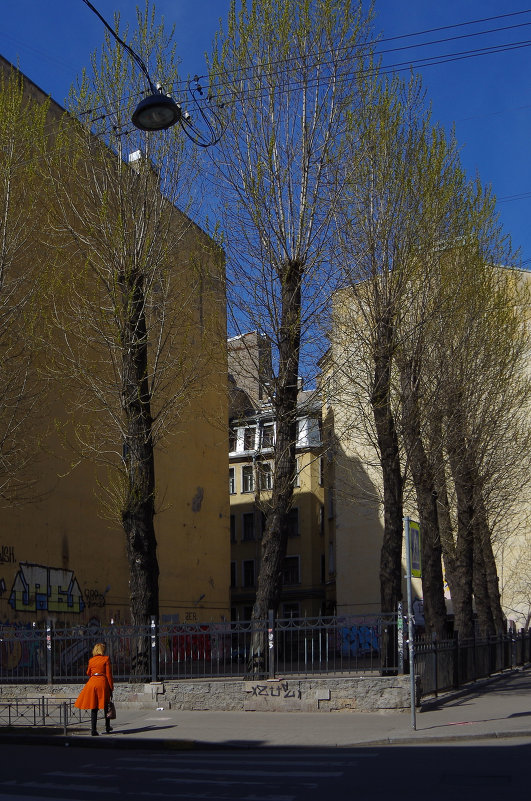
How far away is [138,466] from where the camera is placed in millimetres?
18250

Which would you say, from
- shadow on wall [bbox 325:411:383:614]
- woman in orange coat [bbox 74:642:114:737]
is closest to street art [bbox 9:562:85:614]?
woman in orange coat [bbox 74:642:114:737]

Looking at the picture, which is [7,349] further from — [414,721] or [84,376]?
[414,721]

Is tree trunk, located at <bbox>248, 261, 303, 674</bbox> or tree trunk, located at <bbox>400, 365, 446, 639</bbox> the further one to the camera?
tree trunk, located at <bbox>400, 365, 446, 639</bbox>

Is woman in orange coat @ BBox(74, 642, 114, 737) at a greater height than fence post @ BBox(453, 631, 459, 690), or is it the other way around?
woman in orange coat @ BBox(74, 642, 114, 737)

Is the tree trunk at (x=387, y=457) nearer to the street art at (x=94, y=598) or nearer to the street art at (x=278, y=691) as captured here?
the street art at (x=278, y=691)

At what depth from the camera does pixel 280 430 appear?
695 inches

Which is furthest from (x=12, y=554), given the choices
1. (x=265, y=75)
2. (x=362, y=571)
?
(x=362, y=571)

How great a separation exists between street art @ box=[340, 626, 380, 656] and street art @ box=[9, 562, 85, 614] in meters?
11.1

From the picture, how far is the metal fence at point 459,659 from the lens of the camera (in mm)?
17500

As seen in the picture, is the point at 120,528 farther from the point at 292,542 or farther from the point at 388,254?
the point at 292,542

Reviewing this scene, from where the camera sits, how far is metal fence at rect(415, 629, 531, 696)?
57.4ft

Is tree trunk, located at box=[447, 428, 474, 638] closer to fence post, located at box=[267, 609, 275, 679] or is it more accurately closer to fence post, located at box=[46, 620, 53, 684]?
fence post, located at box=[267, 609, 275, 679]

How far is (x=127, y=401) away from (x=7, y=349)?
3982 millimetres

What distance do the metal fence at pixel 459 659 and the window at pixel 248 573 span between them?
73.8 feet
